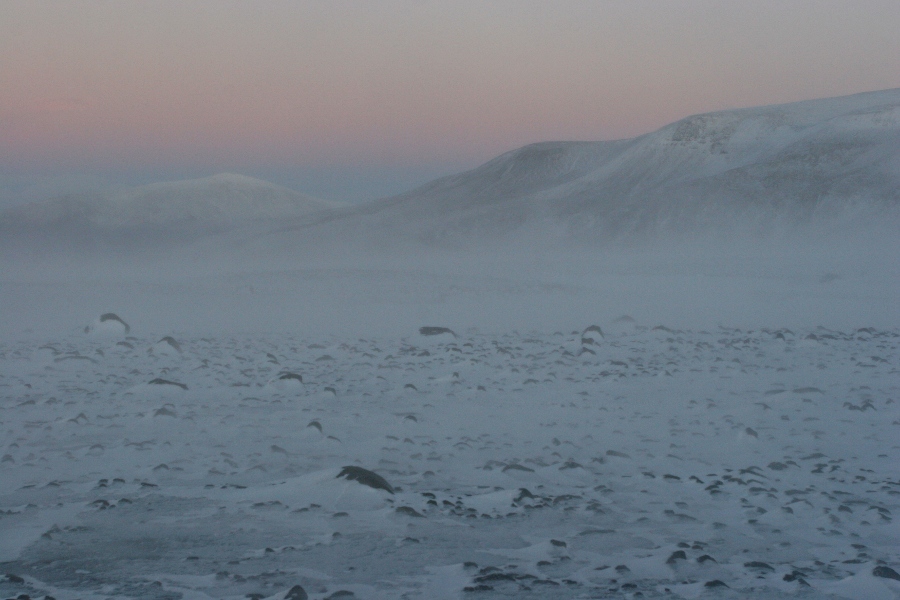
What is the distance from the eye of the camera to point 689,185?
58.5 m

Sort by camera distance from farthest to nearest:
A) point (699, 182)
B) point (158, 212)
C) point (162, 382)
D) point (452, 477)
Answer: point (158, 212)
point (699, 182)
point (162, 382)
point (452, 477)

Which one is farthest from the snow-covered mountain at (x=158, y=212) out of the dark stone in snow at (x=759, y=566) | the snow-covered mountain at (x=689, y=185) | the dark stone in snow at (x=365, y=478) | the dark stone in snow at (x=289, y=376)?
the dark stone in snow at (x=759, y=566)

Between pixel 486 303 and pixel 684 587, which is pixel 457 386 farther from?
pixel 486 303

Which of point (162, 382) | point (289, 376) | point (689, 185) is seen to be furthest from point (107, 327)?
point (689, 185)

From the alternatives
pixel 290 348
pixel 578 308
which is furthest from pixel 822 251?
pixel 290 348

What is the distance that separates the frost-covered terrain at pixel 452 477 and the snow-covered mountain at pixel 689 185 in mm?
43253

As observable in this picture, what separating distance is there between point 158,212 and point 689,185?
7018 cm

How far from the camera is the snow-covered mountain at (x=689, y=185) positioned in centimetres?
5091

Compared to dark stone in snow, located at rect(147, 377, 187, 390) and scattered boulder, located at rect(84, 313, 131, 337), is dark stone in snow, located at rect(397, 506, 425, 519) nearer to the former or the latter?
dark stone in snow, located at rect(147, 377, 187, 390)

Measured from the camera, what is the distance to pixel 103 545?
13.4 feet

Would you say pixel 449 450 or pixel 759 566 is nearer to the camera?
pixel 759 566

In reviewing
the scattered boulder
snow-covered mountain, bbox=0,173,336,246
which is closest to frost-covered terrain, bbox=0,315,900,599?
the scattered boulder

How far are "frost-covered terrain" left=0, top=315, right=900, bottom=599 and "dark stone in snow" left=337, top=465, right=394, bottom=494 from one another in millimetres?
49

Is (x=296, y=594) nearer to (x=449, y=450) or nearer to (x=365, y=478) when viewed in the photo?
(x=365, y=478)
